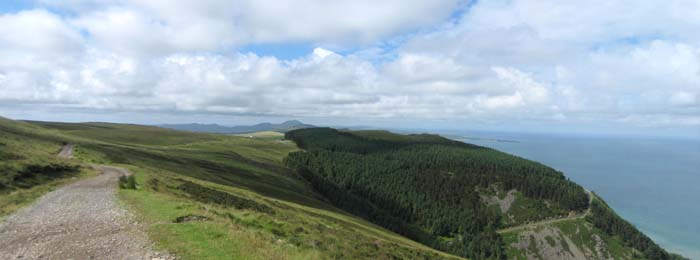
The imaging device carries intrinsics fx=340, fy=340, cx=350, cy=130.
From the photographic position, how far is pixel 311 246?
20.4 m

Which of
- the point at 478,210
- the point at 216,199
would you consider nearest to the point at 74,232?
the point at 216,199

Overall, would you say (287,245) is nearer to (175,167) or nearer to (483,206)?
(175,167)

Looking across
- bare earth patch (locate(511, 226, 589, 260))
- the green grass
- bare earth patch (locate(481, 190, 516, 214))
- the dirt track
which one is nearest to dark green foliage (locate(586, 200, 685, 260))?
bare earth patch (locate(511, 226, 589, 260))

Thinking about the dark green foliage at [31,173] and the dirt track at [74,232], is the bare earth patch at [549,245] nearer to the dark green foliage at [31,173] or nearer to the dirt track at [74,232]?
the dark green foliage at [31,173]

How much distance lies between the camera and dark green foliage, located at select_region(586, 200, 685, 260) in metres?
137

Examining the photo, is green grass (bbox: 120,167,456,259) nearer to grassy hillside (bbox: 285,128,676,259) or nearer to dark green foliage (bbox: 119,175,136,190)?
dark green foliage (bbox: 119,175,136,190)

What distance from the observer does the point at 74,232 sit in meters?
18.7

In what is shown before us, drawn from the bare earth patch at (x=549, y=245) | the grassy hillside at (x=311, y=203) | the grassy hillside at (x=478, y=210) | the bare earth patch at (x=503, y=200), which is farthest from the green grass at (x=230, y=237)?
the bare earth patch at (x=503, y=200)

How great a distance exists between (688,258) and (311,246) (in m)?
199

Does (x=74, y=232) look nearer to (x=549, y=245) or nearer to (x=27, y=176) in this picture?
(x=27, y=176)

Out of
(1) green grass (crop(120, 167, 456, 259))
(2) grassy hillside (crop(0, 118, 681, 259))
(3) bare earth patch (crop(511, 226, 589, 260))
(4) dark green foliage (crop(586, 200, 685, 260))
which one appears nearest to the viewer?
(1) green grass (crop(120, 167, 456, 259))

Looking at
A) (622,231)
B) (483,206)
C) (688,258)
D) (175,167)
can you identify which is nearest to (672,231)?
(688,258)

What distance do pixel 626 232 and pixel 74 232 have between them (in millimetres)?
189701

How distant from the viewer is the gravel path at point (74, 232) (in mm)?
15716
